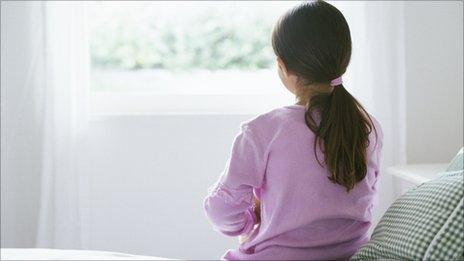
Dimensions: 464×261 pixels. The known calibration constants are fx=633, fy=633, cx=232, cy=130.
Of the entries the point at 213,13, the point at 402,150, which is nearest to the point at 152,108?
the point at 213,13

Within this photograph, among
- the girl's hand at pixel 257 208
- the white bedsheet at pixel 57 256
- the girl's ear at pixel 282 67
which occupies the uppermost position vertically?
the girl's ear at pixel 282 67

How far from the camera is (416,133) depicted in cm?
225

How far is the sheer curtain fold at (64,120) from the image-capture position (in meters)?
2.21

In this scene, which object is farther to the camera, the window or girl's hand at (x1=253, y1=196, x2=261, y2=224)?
the window

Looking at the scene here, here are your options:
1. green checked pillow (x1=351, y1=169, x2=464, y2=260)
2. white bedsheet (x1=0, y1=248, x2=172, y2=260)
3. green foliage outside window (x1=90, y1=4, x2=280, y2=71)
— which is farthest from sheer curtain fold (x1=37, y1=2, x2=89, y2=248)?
green checked pillow (x1=351, y1=169, x2=464, y2=260)

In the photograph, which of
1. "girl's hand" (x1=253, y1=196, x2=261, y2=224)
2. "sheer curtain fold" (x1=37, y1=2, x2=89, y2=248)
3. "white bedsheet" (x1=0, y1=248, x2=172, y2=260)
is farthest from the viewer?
"sheer curtain fold" (x1=37, y1=2, x2=89, y2=248)

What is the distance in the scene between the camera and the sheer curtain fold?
7.25 ft

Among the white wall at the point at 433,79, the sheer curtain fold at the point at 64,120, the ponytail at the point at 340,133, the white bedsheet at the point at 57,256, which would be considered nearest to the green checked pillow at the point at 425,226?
the ponytail at the point at 340,133

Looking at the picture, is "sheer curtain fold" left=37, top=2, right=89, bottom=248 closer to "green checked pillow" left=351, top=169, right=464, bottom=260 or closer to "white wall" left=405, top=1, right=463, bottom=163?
"white wall" left=405, top=1, right=463, bottom=163

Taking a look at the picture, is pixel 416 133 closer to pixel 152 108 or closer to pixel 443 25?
pixel 443 25

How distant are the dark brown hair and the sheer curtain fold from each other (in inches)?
43.2

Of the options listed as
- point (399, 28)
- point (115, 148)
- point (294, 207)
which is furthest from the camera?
point (115, 148)

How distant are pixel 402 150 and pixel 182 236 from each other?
85cm

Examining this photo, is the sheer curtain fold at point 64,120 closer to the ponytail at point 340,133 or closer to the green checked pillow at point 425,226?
the ponytail at point 340,133
